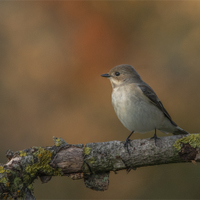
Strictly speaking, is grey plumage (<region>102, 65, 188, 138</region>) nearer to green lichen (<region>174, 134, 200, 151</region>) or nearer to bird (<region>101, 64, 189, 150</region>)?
bird (<region>101, 64, 189, 150</region>)

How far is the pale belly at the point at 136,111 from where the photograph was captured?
16.7 ft

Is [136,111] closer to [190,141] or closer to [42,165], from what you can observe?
[190,141]

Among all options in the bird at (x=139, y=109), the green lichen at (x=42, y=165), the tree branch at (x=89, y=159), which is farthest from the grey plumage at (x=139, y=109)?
the green lichen at (x=42, y=165)

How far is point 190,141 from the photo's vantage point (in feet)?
14.0

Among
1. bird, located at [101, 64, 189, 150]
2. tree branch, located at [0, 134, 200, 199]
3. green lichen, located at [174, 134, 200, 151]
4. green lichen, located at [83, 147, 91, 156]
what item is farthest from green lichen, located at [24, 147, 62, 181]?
green lichen, located at [174, 134, 200, 151]

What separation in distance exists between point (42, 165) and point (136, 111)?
1.79 metres

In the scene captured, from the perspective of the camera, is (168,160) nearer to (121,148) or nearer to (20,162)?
(121,148)

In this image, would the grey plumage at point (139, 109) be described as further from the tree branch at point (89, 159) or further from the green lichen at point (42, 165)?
the green lichen at point (42, 165)

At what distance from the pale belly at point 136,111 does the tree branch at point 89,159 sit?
2.54 ft

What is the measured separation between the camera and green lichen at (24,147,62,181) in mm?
4234

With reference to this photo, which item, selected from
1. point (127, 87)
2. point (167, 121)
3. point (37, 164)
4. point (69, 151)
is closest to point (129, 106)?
point (127, 87)

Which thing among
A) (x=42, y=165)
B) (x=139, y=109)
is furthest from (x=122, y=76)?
(x=42, y=165)

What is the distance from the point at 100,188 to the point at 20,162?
3.89 ft

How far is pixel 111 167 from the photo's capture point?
4.31 meters
